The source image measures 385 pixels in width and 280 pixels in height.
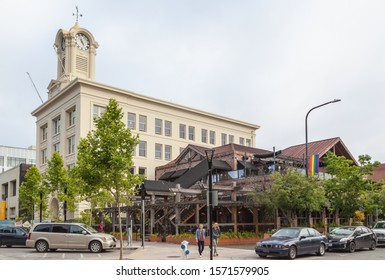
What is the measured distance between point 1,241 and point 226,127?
41056 mm

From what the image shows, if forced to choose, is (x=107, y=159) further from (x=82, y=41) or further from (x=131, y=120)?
(x=82, y=41)

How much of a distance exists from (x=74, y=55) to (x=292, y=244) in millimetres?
45862

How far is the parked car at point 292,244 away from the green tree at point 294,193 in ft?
19.6

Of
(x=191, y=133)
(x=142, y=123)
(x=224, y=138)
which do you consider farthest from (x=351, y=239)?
(x=224, y=138)

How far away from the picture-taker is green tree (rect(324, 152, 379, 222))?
1286 inches

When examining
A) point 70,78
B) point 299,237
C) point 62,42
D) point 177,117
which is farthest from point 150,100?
point 299,237

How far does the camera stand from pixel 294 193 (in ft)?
95.5

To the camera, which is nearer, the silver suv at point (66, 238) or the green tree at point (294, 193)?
the silver suv at point (66, 238)

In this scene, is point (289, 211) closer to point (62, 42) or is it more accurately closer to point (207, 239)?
point (207, 239)

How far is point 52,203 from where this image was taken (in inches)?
2295

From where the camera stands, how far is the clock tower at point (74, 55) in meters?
59.9

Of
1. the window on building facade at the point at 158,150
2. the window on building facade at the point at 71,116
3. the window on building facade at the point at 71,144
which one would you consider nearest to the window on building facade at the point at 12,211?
the window on building facade at the point at 71,144

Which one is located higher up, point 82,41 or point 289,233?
point 82,41

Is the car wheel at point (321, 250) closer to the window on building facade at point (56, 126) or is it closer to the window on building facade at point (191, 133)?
the window on building facade at point (191, 133)
